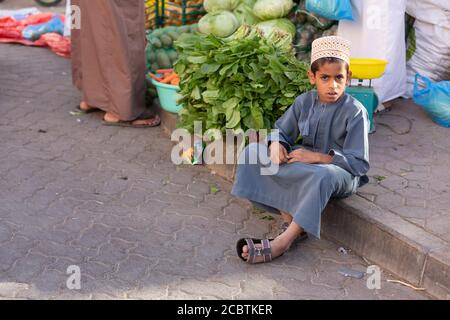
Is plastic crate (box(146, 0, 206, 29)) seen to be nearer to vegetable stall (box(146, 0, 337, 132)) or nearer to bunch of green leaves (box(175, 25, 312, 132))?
vegetable stall (box(146, 0, 337, 132))

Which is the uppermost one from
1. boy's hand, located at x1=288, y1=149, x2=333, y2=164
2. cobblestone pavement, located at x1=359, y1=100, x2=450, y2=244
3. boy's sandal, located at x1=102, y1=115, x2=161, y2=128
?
boy's hand, located at x1=288, y1=149, x2=333, y2=164

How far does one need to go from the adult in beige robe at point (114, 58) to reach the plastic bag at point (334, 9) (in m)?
1.38

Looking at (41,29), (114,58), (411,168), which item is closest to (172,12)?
(41,29)

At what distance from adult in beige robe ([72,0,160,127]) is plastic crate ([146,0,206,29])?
165 centimetres

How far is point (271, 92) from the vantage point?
454cm

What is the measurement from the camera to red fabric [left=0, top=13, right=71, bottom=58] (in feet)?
25.9

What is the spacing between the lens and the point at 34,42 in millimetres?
8273

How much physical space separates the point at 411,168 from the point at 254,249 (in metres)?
1.37

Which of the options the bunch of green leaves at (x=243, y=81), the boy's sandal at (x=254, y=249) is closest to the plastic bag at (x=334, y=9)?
the bunch of green leaves at (x=243, y=81)

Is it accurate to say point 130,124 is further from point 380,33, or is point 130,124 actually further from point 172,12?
point 380,33

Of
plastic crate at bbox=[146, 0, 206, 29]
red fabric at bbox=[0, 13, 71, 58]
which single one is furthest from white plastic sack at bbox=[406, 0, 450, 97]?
red fabric at bbox=[0, 13, 71, 58]
